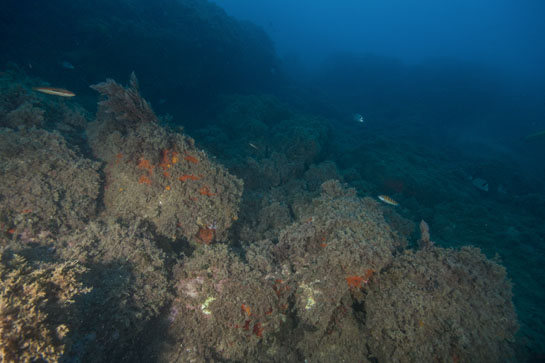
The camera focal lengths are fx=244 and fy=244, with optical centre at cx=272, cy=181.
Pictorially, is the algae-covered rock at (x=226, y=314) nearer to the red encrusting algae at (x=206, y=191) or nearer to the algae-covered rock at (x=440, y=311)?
the red encrusting algae at (x=206, y=191)

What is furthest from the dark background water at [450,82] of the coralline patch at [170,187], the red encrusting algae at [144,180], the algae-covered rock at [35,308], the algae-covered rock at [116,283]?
the algae-covered rock at [35,308]

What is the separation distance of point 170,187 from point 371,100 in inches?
1434

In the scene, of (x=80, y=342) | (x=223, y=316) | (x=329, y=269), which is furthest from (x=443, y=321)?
(x=80, y=342)

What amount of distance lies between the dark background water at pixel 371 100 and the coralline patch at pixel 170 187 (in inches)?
182

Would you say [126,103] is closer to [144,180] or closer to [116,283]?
[144,180]

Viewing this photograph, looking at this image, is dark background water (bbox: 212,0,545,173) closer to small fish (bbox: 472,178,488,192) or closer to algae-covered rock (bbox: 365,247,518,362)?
small fish (bbox: 472,178,488,192)

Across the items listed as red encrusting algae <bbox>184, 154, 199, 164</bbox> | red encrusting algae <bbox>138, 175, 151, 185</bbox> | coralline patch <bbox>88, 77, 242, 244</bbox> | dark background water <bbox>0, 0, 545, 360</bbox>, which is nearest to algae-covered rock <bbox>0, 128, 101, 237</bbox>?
coralline patch <bbox>88, 77, 242, 244</bbox>

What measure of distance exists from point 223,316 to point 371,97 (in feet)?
125

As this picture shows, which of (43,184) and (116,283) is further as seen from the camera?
(43,184)

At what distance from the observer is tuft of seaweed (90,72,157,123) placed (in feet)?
15.5

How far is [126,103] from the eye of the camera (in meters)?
4.75

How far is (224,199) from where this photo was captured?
4473 mm

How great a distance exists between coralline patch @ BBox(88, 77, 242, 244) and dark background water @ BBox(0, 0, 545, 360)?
4.64 m

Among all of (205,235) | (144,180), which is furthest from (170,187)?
(205,235)
